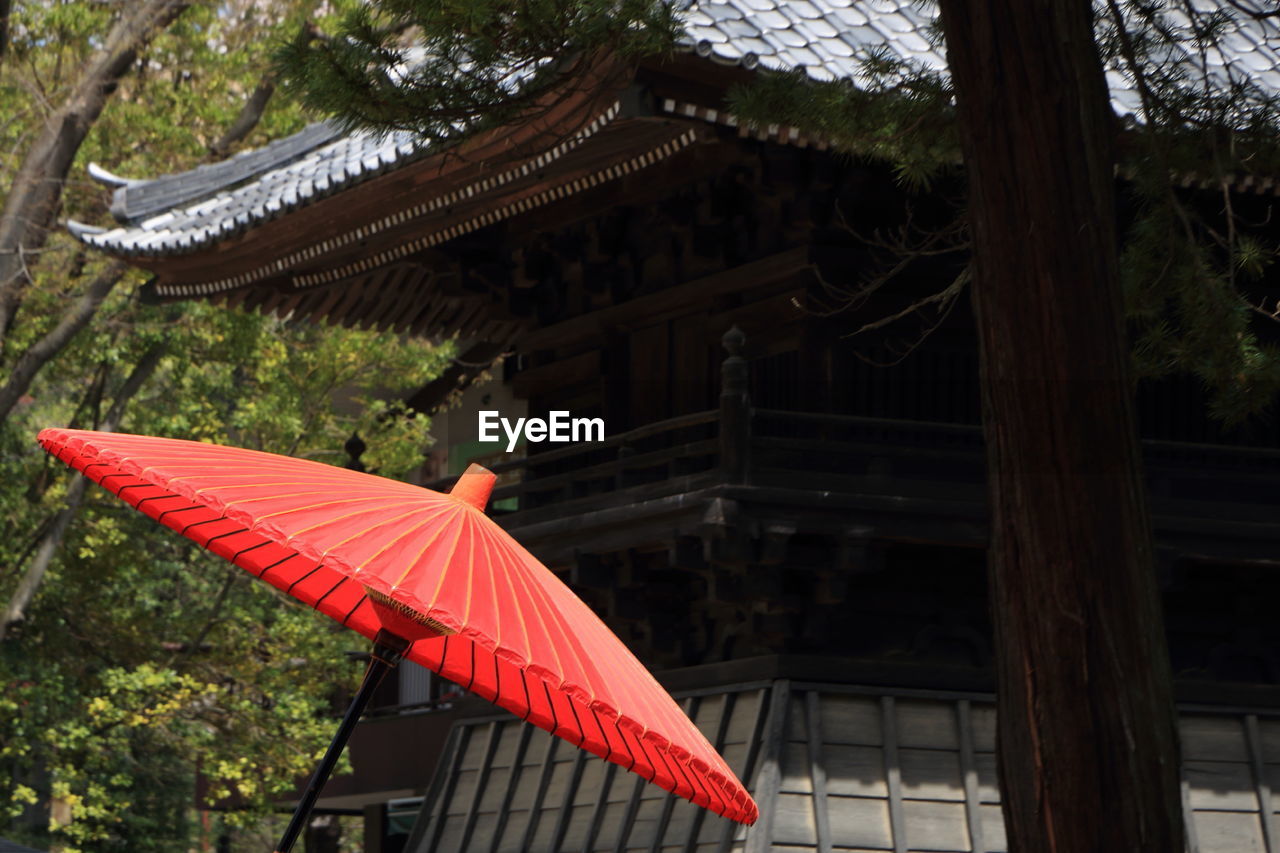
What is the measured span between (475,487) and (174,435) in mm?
14415

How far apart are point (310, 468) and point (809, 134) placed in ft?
13.8

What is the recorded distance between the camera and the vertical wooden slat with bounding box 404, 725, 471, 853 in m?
12.4

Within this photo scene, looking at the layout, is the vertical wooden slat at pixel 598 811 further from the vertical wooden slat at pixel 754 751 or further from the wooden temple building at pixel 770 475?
the vertical wooden slat at pixel 754 751

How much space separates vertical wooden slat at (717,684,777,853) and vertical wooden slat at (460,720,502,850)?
103 inches

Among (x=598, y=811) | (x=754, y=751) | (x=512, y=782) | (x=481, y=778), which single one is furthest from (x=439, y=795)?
(x=754, y=751)

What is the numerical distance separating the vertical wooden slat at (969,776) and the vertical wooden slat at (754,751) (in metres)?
1.14

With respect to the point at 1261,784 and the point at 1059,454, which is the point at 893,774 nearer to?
the point at 1261,784

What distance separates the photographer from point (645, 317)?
12.0 m

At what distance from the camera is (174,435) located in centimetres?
1920

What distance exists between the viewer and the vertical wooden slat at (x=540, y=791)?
37.8 ft

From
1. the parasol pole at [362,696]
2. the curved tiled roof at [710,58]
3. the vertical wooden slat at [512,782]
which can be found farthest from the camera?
the vertical wooden slat at [512,782]

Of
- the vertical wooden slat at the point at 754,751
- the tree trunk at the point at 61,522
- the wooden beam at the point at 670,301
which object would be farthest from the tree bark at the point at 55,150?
the vertical wooden slat at the point at 754,751

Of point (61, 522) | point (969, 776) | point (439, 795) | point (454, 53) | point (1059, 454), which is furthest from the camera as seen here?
point (61, 522)

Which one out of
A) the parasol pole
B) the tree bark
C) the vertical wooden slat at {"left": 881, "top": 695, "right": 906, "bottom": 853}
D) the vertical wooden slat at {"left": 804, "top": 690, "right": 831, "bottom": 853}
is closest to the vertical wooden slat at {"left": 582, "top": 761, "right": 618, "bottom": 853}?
the vertical wooden slat at {"left": 804, "top": 690, "right": 831, "bottom": 853}
